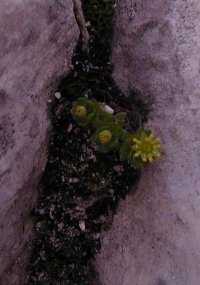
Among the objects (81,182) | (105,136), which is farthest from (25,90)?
(81,182)

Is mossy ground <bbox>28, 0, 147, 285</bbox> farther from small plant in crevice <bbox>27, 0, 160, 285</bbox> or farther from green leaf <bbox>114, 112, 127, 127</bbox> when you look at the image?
green leaf <bbox>114, 112, 127, 127</bbox>

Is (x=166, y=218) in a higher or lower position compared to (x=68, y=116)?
lower

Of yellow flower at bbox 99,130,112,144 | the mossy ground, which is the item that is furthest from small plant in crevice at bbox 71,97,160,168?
the mossy ground

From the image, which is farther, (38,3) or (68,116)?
(68,116)

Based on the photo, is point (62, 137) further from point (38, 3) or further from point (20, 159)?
point (38, 3)

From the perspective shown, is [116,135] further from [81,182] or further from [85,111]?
[81,182]

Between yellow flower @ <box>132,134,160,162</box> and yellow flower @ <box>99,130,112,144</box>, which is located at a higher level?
yellow flower @ <box>99,130,112,144</box>

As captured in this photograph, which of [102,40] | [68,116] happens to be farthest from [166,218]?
[102,40]
